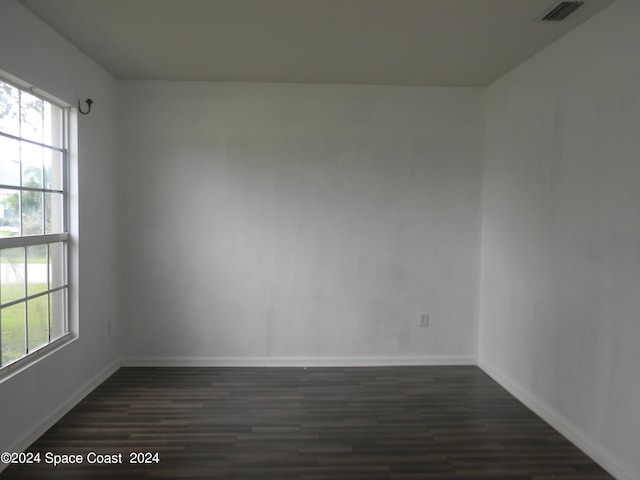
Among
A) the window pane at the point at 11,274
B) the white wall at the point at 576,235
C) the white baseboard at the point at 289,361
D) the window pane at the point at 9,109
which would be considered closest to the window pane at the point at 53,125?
the window pane at the point at 9,109

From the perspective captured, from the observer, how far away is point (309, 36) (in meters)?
2.97

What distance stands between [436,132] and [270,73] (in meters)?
1.63

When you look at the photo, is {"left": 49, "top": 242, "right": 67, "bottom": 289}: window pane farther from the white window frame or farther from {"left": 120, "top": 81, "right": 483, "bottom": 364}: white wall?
{"left": 120, "top": 81, "right": 483, "bottom": 364}: white wall

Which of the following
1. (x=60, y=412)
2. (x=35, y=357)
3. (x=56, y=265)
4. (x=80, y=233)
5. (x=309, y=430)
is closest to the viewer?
(x=35, y=357)

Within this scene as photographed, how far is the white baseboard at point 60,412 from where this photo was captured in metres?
2.61

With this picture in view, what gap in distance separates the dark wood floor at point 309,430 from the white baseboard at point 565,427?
0.17 ft


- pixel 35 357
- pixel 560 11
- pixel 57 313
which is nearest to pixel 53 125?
pixel 57 313

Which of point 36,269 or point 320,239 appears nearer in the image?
point 36,269

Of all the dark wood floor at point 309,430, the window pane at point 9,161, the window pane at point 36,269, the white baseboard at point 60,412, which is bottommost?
the dark wood floor at point 309,430

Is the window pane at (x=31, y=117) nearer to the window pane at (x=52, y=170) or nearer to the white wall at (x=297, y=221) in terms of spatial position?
the window pane at (x=52, y=170)

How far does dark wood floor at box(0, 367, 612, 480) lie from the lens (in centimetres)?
249

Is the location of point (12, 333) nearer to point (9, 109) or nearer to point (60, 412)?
point (60, 412)

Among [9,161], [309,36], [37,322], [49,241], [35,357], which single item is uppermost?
[309,36]

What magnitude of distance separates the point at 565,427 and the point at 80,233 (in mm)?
3695
